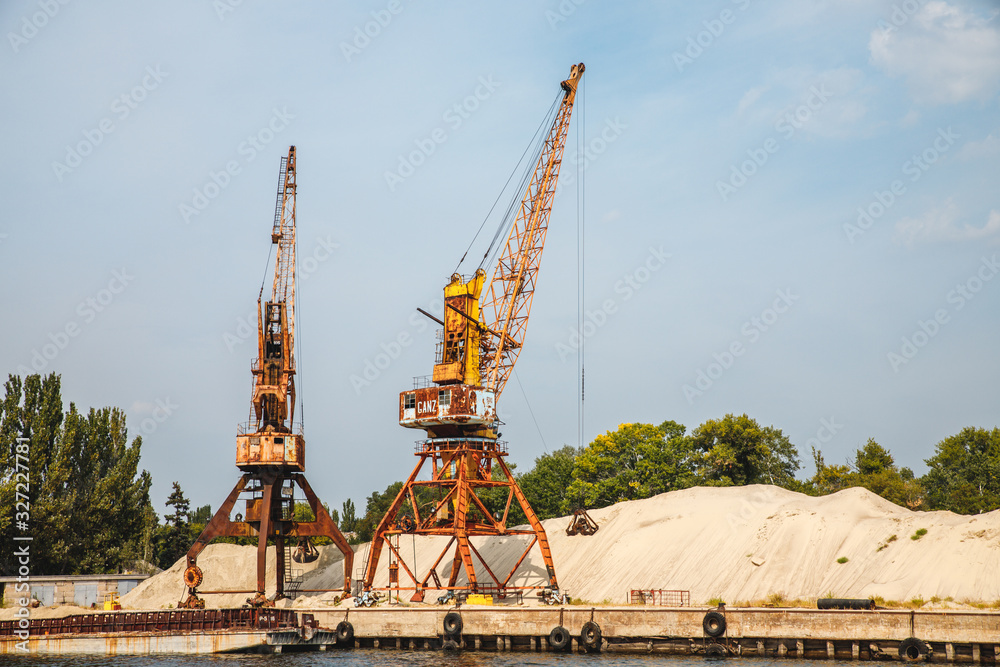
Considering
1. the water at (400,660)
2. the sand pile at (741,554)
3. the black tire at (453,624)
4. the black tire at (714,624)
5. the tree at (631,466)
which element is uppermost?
the tree at (631,466)

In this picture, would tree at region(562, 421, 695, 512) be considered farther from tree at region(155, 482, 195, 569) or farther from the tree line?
tree at region(155, 482, 195, 569)

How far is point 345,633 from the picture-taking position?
60.0m

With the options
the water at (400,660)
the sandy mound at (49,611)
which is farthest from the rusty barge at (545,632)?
the sandy mound at (49,611)

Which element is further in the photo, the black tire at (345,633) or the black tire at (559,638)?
the black tire at (345,633)

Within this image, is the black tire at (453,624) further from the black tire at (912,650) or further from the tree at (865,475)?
the tree at (865,475)

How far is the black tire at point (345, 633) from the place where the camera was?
60.0 metres

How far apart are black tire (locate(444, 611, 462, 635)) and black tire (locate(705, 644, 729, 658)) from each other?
1528 cm

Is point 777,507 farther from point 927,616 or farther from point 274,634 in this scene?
point 274,634

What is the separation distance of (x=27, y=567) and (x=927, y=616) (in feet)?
230

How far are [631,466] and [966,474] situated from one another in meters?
35.6

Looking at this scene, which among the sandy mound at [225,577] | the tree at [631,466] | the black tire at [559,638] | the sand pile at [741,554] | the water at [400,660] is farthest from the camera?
the tree at [631,466]

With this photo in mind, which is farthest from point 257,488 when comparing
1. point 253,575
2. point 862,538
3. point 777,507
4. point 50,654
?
point 862,538

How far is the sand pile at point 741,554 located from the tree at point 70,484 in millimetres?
8679

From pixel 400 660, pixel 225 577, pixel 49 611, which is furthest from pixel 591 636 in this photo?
pixel 225 577
